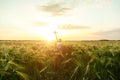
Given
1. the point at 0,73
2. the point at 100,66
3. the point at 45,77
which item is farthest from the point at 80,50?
the point at 0,73

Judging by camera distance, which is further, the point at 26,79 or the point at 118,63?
the point at 118,63

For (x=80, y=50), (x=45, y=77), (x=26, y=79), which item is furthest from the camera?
(x=80, y=50)

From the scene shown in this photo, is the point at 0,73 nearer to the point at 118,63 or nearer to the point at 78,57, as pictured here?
the point at 78,57

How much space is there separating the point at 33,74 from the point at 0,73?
2.62ft

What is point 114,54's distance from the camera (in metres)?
6.78

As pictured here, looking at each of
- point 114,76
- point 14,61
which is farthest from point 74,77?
point 14,61

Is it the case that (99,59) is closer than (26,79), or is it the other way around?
(26,79)

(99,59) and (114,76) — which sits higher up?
(99,59)

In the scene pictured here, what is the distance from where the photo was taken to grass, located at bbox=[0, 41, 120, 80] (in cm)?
612

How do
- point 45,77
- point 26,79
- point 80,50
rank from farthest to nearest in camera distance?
1. point 80,50
2. point 45,77
3. point 26,79

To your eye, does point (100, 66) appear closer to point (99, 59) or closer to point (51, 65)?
point (99, 59)

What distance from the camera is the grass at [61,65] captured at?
6125 mm

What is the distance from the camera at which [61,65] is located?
667cm

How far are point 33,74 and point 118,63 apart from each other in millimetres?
2144
